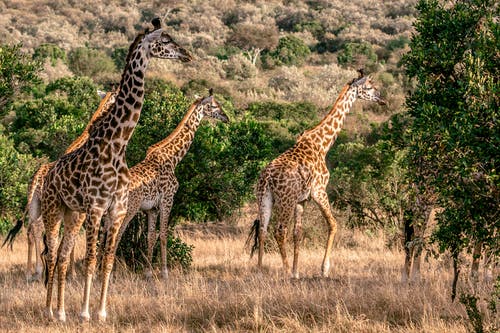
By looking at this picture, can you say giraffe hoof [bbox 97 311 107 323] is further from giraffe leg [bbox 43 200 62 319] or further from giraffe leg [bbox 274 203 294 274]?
giraffe leg [bbox 274 203 294 274]

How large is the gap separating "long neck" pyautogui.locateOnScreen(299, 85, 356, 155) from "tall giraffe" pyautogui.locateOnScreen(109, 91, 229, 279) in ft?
6.00

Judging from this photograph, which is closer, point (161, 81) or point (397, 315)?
point (397, 315)

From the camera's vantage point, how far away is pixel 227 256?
12539 millimetres

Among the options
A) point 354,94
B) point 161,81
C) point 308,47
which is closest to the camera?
point 354,94

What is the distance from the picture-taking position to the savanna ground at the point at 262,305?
713cm

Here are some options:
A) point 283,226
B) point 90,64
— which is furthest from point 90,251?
point 90,64

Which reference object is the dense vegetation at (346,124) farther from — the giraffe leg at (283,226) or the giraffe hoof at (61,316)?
the giraffe hoof at (61,316)

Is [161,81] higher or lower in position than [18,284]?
higher

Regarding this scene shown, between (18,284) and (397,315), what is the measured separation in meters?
5.69

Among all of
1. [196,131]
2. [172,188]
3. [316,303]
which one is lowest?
[316,303]

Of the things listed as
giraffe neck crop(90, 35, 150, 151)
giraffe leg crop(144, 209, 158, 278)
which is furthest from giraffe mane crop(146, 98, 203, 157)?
giraffe neck crop(90, 35, 150, 151)

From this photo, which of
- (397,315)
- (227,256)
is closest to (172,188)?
(227,256)

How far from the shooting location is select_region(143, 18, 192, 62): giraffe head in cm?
784

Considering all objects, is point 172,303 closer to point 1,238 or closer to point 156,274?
point 156,274
